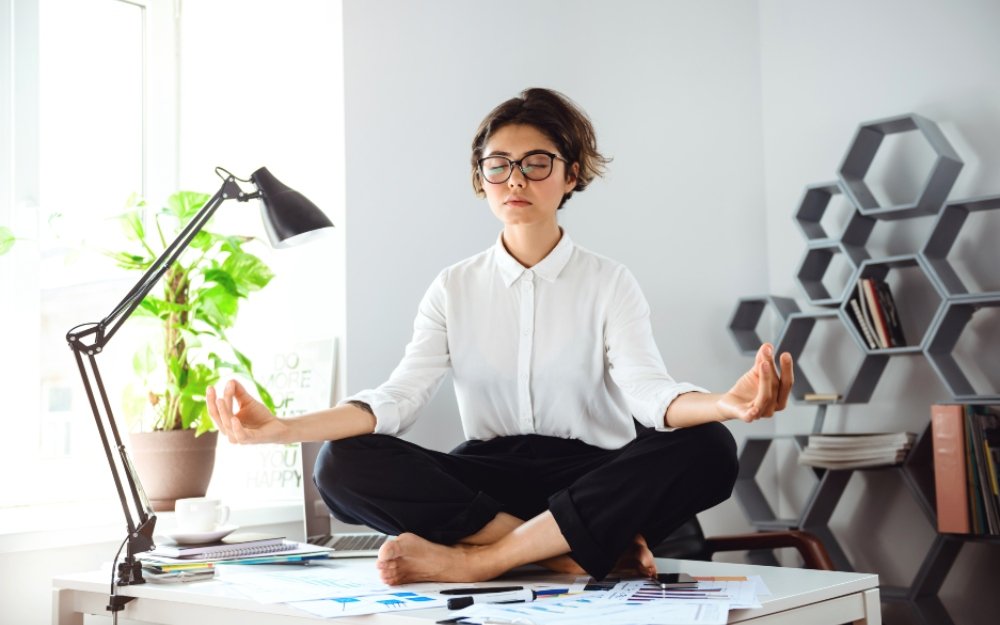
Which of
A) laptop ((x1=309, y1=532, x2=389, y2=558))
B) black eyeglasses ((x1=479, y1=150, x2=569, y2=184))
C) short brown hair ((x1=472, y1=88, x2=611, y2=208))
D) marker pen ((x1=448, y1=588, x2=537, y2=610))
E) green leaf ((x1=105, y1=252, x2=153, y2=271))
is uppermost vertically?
short brown hair ((x1=472, y1=88, x2=611, y2=208))

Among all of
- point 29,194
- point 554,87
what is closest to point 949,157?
point 554,87

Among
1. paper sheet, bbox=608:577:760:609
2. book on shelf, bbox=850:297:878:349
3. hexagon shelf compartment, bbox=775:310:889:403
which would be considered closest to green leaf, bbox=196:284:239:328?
paper sheet, bbox=608:577:760:609

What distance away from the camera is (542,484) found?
182 centimetres

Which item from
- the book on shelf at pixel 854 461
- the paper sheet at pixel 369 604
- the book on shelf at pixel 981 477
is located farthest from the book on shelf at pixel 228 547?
the book on shelf at pixel 981 477

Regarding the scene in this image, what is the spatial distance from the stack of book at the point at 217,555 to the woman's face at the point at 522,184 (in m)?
0.76

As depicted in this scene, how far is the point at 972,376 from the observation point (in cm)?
277

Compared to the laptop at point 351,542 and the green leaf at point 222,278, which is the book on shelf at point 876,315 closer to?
the laptop at point 351,542

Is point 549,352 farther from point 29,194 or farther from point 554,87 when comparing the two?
point 29,194

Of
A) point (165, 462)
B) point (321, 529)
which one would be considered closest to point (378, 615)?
point (321, 529)

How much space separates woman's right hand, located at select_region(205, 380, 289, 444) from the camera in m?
1.53

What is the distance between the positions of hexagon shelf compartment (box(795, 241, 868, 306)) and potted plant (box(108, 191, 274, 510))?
1.61 meters

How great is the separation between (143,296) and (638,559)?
0.97 meters

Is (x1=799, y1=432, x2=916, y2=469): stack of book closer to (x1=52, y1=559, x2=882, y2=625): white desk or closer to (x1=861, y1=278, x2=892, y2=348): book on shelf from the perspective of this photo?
(x1=861, y1=278, x2=892, y2=348): book on shelf

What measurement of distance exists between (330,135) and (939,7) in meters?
1.84
